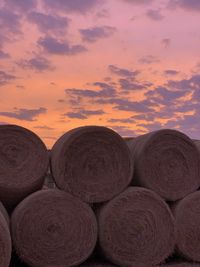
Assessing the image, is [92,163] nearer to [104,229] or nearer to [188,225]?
[104,229]

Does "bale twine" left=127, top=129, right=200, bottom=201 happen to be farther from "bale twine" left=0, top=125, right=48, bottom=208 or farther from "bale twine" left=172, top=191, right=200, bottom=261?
"bale twine" left=0, top=125, right=48, bottom=208

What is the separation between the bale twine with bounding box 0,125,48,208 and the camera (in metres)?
6.42

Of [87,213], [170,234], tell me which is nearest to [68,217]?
[87,213]

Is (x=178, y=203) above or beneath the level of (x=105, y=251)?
above

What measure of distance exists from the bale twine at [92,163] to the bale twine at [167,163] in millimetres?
224

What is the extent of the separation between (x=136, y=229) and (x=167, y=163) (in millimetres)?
938

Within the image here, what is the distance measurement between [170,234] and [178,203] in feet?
1.40

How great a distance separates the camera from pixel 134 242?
21.5ft

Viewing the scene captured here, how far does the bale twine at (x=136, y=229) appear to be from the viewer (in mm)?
6441

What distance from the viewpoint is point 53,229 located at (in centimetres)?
628

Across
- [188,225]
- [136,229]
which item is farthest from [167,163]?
[136,229]

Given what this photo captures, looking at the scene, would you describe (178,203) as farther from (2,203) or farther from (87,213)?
(2,203)

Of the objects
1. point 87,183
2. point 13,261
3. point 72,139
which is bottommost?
point 13,261

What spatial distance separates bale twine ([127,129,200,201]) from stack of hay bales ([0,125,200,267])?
1cm
